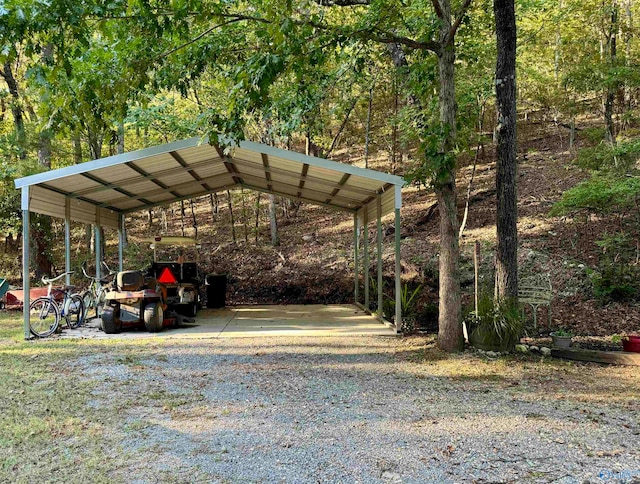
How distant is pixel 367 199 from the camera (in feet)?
34.6

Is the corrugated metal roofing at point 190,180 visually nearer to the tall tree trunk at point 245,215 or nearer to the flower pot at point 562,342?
→ the flower pot at point 562,342

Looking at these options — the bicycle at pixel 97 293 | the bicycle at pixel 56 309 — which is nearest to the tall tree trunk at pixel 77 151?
the bicycle at pixel 97 293

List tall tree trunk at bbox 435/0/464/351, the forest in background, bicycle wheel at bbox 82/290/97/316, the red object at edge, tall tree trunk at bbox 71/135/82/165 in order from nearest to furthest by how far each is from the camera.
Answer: the forest in background
tall tree trunk at bbox 435/0/464/351
bicycle wheel at bbox 82/290/97/316
the red object at edge
tall tree trunk at bbox 71/135/82/165

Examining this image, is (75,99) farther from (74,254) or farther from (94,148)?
(74,254)

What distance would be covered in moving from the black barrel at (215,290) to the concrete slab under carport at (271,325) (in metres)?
0.42

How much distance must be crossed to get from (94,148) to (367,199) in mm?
7979

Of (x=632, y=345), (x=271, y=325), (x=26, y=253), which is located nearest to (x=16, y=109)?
(x=26, y=253)

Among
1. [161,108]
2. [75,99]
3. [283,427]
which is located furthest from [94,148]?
[283,427]

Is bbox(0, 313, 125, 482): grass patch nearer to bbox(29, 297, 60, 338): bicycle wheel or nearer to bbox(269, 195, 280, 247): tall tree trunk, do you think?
bbox(29, 297, 60, 338): bicycle wheel

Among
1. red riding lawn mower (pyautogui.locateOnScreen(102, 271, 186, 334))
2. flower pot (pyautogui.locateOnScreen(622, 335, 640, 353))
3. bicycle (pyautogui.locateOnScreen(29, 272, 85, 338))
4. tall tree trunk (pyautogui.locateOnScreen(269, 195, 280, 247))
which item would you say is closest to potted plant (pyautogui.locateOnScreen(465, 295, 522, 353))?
flower pot (pyautogui.locateOnScreen(622, 335, 640, 353))

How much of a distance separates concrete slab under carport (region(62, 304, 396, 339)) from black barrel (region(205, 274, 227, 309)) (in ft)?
1.38

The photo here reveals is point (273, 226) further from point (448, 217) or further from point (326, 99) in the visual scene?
point (448, 217)

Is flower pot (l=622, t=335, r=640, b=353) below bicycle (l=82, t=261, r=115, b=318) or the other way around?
below

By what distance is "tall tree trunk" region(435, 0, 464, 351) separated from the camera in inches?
252
